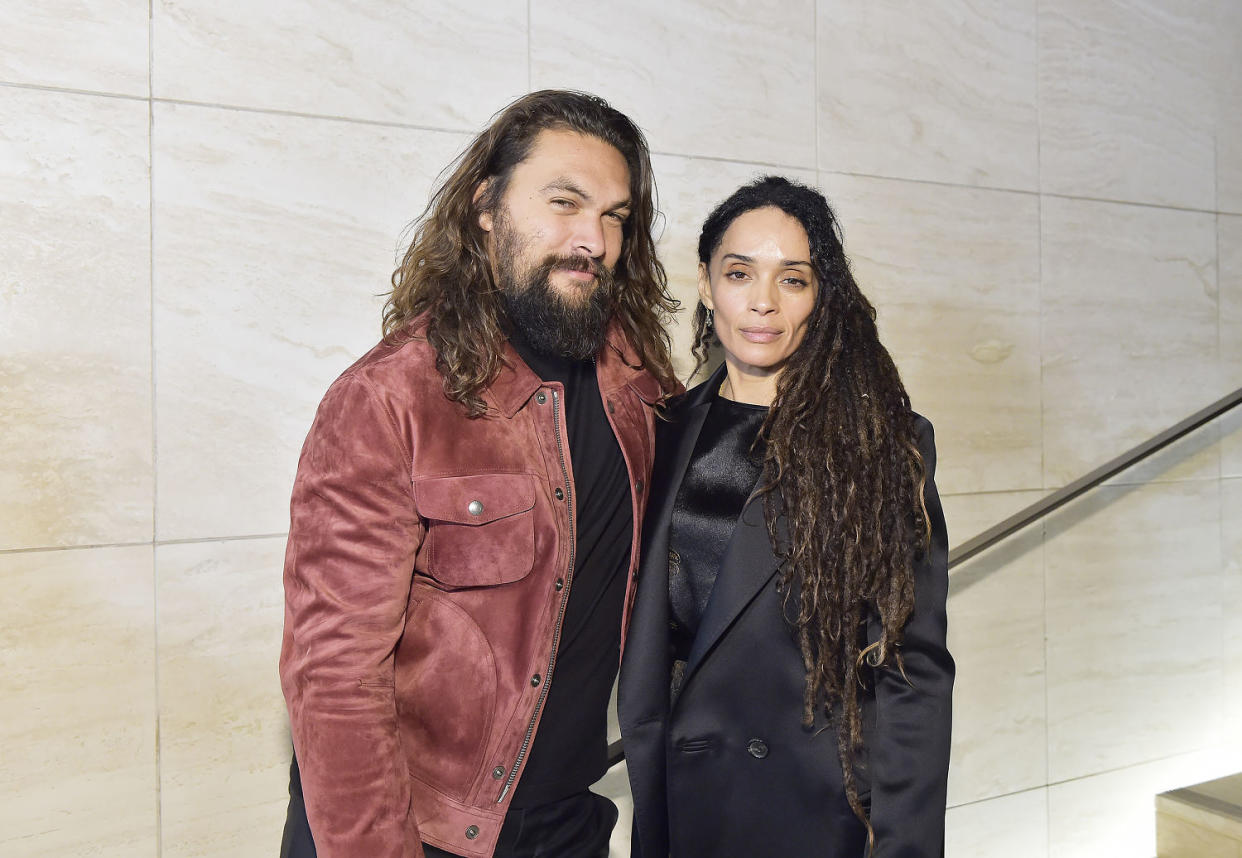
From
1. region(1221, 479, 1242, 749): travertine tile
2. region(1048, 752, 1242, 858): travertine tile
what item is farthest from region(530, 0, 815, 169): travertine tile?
region(1048, 752, 1242, 858): travertine tile

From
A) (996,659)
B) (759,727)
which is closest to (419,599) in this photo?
(759,727)

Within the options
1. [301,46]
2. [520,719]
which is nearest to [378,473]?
[520,719]

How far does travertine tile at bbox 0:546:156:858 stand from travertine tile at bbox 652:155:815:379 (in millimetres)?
1390

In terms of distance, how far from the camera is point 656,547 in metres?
1.71

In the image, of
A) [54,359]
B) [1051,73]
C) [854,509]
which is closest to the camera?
[854,509]

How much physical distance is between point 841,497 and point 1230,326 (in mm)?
2508

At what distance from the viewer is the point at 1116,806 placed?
3242mm

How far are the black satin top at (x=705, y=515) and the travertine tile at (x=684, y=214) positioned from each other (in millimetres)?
737

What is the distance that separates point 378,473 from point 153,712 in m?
0.99

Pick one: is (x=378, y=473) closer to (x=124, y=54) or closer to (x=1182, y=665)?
(x=124, y=54)

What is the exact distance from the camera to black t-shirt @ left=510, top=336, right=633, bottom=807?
5.19 ft

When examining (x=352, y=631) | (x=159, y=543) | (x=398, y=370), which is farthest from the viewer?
(x=159, y=543)

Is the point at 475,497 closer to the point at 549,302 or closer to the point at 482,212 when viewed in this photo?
the point at 549,302

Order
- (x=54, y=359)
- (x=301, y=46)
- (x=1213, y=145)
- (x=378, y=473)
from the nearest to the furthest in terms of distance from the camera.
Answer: (x=378, y=473), (x=54, y=359), (x=301, y=46), (x=1213, y=145)
